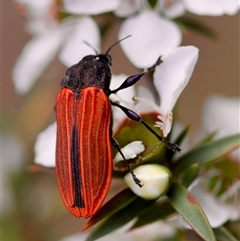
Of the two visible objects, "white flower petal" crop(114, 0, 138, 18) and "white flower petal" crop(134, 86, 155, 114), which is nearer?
"white flower petal" crop(134, 86, 155, 114)

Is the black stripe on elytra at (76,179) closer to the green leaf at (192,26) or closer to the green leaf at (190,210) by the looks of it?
the green leaf at (190,210)

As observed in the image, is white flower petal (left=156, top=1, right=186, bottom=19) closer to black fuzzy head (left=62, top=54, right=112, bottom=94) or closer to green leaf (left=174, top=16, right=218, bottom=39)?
green leaf (left=174, top=16, right=218, bottom=39)

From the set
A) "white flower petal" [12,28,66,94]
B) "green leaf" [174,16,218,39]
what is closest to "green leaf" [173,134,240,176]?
"green leaf" [174,16,218,39]

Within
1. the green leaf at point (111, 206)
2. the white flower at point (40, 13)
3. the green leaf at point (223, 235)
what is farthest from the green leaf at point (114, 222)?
the white flower at point (40, 13)

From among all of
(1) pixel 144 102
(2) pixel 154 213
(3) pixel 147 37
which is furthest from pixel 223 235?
(3) pixel 147 37

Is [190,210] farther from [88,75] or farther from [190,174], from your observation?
[88,75]

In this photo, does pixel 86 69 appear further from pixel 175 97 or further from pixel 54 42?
pixel 54 42
